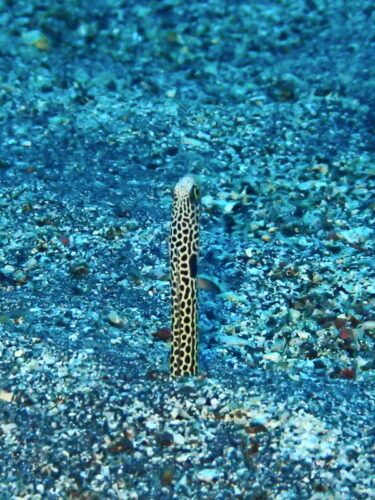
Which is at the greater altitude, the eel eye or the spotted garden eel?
the eel eye

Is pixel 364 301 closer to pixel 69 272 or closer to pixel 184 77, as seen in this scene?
pixel 69 272

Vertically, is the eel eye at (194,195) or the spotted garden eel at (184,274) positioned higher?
the eel eye at (194,195)

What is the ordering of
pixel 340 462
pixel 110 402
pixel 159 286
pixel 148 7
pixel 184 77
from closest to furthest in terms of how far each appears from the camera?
pixel 340 462, pixel 110 402, pixel 159 286, pixel 184 77, pixel 148 7

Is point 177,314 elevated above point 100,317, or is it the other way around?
point 177,314

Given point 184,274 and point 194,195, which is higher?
point 194,195

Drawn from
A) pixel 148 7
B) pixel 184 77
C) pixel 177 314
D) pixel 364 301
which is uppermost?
pixel 148 7

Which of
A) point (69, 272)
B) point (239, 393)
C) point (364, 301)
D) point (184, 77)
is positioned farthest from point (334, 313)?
point (184, 77)

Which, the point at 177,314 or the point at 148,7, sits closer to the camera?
the point at 177,314

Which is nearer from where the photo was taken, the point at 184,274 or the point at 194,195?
the point at 194,195
